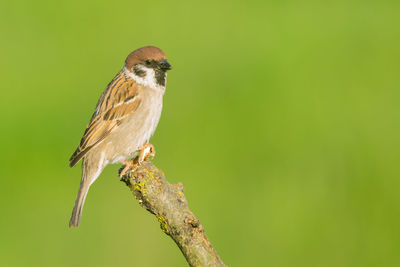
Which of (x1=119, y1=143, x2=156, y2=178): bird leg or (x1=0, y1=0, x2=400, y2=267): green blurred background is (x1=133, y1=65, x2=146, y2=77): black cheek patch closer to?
(x1=119, y1=143, x2=156, y2=178): bird leg

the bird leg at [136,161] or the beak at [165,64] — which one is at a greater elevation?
the beak at [165,64]

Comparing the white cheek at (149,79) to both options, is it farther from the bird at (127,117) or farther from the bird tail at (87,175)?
the bird tail at (87,175)

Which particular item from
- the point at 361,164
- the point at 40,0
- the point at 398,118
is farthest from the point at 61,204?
the point at 40,0

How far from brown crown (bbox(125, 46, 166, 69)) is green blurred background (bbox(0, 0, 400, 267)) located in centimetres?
190

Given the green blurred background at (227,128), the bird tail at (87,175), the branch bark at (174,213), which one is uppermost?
the green blurred background at (227,128)

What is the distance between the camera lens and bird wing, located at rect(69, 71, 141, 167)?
169 inches

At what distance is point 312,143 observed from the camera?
7.29 metres

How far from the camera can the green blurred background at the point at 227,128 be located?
6.04 metres

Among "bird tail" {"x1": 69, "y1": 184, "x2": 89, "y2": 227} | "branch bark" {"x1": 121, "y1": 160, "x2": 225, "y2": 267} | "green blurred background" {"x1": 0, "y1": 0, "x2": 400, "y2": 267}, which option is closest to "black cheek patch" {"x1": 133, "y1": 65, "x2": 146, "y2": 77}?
"bird tail" {"x1": 69, "y1": 184, "x2": 89, "y2": 227}

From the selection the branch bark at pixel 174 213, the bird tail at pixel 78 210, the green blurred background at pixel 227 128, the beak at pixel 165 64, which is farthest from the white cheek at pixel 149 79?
the green blurred background at pixel 227 128

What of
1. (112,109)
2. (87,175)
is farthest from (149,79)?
(87,175)

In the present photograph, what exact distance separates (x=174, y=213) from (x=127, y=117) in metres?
1.61

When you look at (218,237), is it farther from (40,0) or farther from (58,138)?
(40,0)

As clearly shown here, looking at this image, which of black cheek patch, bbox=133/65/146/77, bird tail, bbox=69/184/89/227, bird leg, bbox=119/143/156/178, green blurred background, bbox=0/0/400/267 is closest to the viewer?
bird leg, bbox=119/143/156/178
